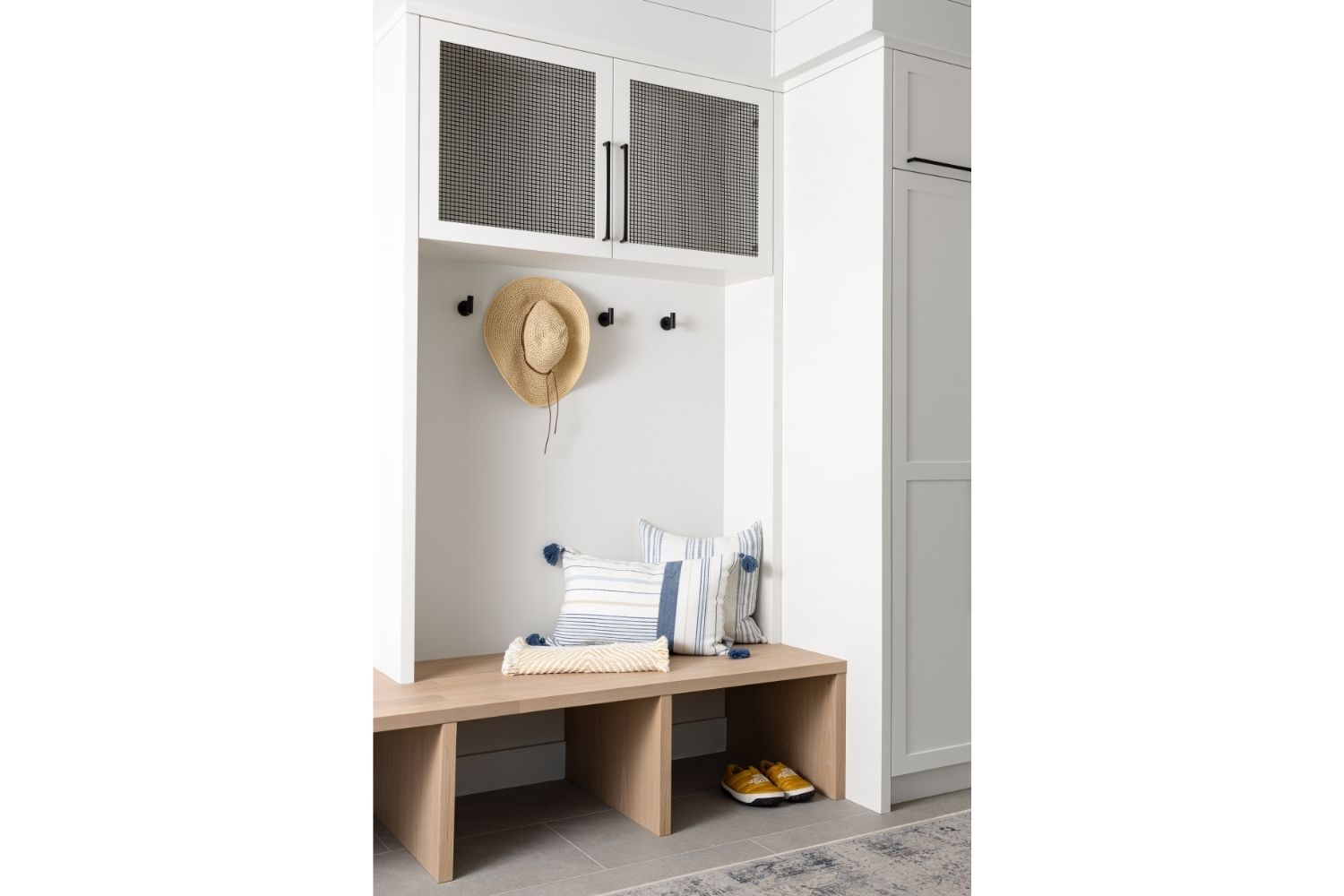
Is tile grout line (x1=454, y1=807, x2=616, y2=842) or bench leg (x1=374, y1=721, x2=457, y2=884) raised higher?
bench leg (x1=374, y1=721, x2=457, y2=884)

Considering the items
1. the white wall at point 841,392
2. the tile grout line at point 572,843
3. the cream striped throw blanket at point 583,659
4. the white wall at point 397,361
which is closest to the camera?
the tile grout line at point 572,843

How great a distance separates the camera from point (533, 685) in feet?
8.62

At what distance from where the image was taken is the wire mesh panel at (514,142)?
270 centimetres

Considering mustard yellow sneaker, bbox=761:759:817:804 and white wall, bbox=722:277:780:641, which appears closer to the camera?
mustard yellow sneaker, bbox=761:759:817:804

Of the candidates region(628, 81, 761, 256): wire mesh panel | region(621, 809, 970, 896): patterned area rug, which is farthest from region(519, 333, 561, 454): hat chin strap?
region(621, 809, 970, 896): patterned area rug

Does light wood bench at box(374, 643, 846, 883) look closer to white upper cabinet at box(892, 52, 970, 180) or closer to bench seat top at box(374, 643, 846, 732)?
bench seat top at box(374, 643, 846, 732)

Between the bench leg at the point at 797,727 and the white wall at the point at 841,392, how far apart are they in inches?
1.9

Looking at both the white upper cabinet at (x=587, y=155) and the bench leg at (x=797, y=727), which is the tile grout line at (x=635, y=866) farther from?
the white upper cabinet at (x=587, y=155)

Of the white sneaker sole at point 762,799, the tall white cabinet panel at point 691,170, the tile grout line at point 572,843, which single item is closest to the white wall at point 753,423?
the tall white cabinet panel at point 691,170

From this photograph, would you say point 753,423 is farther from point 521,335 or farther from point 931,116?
point 931,116

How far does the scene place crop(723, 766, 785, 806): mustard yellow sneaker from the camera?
2.92 metres

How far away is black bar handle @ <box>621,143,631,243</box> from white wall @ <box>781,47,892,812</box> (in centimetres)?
56
